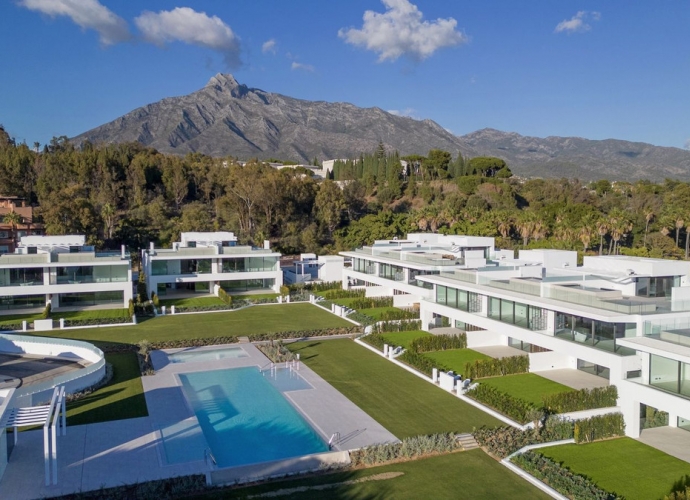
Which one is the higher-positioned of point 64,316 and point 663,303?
point 663,303

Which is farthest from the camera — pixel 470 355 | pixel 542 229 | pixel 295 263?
pixel 542 229

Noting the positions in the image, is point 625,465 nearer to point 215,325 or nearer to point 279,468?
point 279,468

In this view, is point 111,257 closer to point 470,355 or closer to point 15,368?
point 15,368

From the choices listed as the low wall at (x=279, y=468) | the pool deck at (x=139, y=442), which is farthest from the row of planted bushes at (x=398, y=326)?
the low wall at (x=279, y=468)

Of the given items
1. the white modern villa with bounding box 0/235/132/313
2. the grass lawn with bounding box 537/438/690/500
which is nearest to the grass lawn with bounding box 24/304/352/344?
the white modern villa with bounding box 0/235/132/313

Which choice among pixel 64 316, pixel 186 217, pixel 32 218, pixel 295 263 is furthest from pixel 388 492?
pixel 32 218

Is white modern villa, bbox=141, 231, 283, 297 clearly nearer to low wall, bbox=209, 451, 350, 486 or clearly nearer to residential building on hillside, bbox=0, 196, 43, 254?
residential building on hillside, bbox=0, 196, 43, 254

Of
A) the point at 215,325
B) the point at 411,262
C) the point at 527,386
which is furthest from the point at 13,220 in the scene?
the point at 527,386
